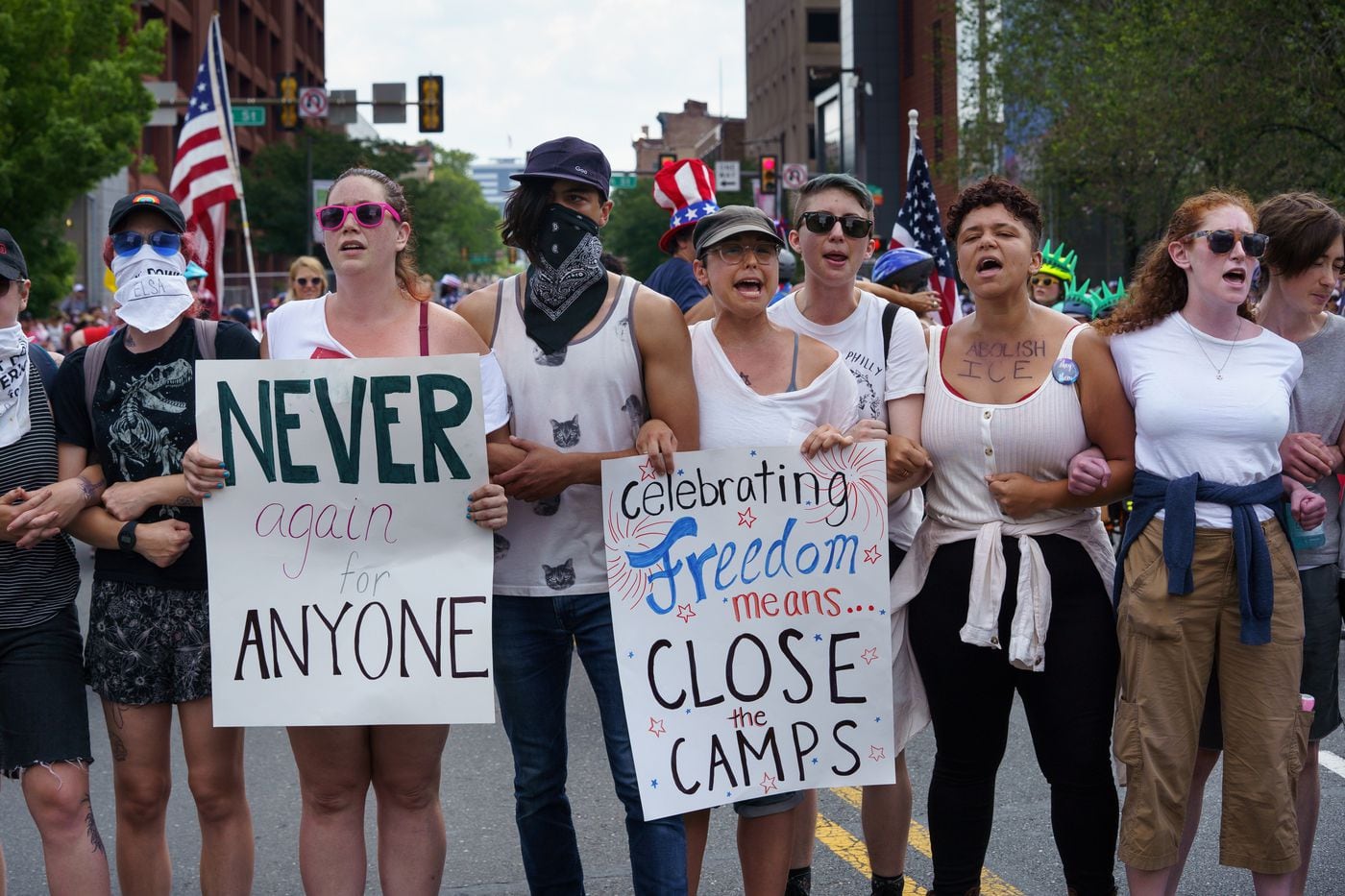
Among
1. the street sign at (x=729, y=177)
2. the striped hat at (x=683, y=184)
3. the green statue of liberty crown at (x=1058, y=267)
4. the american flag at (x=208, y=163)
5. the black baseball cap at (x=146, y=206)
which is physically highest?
the street sign at (x=729, y=177)

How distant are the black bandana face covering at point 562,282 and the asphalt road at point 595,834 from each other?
80.7 inches

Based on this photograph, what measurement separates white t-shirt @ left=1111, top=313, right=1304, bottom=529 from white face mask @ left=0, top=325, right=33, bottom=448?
293 cm

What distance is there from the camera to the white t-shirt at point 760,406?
162 inches

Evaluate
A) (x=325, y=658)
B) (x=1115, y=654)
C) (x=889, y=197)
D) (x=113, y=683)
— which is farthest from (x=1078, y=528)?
(x=889, y=197)

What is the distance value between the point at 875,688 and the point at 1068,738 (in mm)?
516

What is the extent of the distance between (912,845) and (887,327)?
207 cm

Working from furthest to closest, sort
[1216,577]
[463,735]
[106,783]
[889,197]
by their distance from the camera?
1. [889,197]
2. [463,735]
3. [106,783]
4. [1216,577]

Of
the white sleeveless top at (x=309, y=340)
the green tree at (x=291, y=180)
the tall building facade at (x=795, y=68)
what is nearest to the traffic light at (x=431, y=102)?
the green tree at (x=291, y=180)

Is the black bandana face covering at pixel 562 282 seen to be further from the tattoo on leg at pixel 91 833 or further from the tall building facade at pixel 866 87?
the tall building facade at pixel 866 87

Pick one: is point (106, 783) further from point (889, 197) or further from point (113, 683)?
point (889, 197)

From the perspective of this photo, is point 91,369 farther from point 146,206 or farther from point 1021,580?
Answer: point 1021,580

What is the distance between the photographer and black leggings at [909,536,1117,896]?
4.00 m

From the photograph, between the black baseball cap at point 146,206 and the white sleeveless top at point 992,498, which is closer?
the white sleeveless top at point 992,498

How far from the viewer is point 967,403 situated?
409cm
